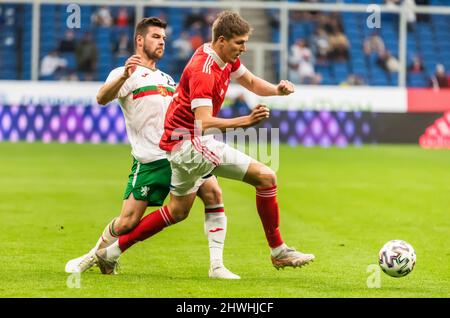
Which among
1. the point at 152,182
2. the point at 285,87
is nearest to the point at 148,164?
the point at 152,182

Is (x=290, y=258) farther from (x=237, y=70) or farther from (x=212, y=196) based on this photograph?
(x=237, y=70)

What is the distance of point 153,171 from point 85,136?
17472 mm

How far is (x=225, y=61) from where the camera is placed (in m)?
8.03

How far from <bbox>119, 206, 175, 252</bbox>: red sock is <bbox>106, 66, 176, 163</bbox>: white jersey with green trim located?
1.61 ft

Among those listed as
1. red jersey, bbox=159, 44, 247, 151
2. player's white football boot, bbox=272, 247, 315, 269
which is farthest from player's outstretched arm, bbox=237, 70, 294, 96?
player's white football boot, bbox=272, 247, 315, 269

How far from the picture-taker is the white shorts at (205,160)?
8.01 meters

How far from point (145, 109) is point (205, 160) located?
2.92ft

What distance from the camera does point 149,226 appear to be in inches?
328

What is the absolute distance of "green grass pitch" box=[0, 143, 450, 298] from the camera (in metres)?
7.81

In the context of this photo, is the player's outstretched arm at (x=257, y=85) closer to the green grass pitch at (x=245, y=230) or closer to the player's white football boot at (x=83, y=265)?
the green grass pitch at (x=245, y=230)

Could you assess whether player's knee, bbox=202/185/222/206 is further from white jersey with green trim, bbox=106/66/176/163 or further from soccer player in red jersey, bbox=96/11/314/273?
white jersey with green trim, bbox=106/66/176/163

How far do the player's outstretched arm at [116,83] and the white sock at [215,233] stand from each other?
1270 millimetres

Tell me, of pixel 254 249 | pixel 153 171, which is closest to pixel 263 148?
pixel 254 249

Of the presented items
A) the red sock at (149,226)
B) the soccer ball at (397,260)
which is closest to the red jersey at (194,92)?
the red sock at (149,226)
